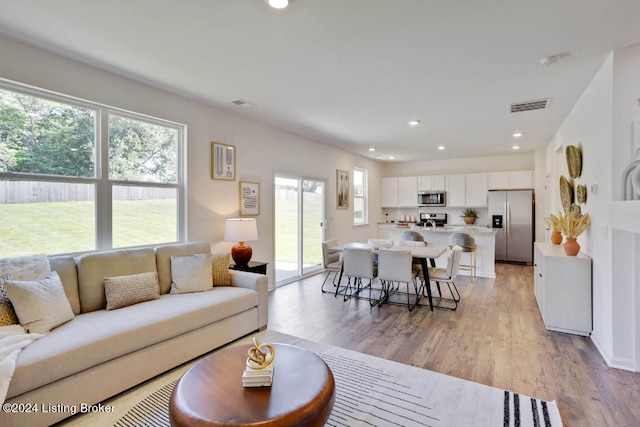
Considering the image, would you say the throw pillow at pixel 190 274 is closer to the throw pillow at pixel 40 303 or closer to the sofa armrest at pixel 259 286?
the sofa armrest at pixel 259 286

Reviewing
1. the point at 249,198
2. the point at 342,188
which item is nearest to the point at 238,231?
the point at 249,198

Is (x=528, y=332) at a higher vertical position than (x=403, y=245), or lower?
lower

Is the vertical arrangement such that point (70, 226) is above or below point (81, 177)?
below

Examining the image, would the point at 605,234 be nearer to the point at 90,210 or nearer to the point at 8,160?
the point at 90,210

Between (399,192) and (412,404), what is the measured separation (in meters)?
7.21

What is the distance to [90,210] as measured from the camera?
304 cm

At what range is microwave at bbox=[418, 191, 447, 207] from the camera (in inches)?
323

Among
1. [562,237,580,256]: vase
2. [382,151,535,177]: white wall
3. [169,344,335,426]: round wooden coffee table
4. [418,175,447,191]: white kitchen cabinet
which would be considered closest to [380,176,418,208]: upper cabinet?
[418,175,447,191]: white kitchen cabinet

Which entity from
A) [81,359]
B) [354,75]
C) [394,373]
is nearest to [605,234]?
[394,373]

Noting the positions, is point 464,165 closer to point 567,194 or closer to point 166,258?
point 567,194

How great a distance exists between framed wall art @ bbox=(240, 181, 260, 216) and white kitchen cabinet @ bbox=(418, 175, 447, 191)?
17.3ft

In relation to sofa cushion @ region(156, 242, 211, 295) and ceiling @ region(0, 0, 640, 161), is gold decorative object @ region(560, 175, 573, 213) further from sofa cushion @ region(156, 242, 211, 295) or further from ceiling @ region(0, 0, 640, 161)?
sofa cushion @ region(156, 242, 211, 295)

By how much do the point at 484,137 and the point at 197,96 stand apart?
199 inches

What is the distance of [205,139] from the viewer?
4.07 meters
